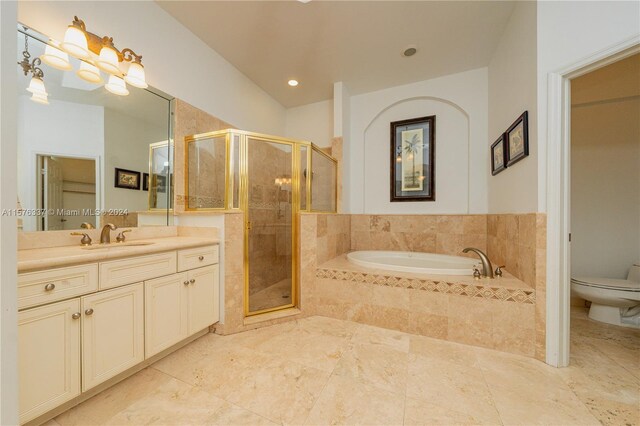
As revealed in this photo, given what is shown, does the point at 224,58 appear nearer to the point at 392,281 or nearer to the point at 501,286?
the point at 392,281

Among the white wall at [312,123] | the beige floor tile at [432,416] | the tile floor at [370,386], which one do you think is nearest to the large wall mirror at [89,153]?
the tile floor at [370,386]

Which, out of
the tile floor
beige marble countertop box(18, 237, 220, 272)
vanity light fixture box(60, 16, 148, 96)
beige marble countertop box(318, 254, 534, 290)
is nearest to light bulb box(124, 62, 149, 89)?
vanity light fixture box(60, 16, 148, 96)

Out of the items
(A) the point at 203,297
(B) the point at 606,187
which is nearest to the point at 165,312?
(A) the point at 203,297

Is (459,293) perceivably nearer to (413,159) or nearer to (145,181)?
(413,159)

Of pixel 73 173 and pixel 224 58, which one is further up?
pixel 224 58

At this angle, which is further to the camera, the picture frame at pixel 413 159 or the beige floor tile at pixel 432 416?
the picture frame at pixel 413 159

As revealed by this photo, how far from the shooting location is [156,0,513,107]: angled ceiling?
1.95 meters

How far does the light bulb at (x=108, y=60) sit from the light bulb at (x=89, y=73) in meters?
0.04

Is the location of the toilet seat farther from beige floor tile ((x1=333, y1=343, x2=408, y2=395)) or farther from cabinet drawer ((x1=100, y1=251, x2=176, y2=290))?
cabinet drawer ((x1=100, y1=251, x2=176, y2=290))

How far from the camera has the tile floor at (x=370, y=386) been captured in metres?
1.12

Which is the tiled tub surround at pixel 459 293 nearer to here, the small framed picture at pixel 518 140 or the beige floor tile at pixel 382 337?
the beige floor tile at pixel 382 337

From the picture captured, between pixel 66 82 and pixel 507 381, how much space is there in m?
3.24

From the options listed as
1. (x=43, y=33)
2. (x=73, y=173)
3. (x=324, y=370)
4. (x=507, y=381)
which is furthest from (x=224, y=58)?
(x=507, y=381)

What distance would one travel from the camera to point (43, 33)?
4.45ft
